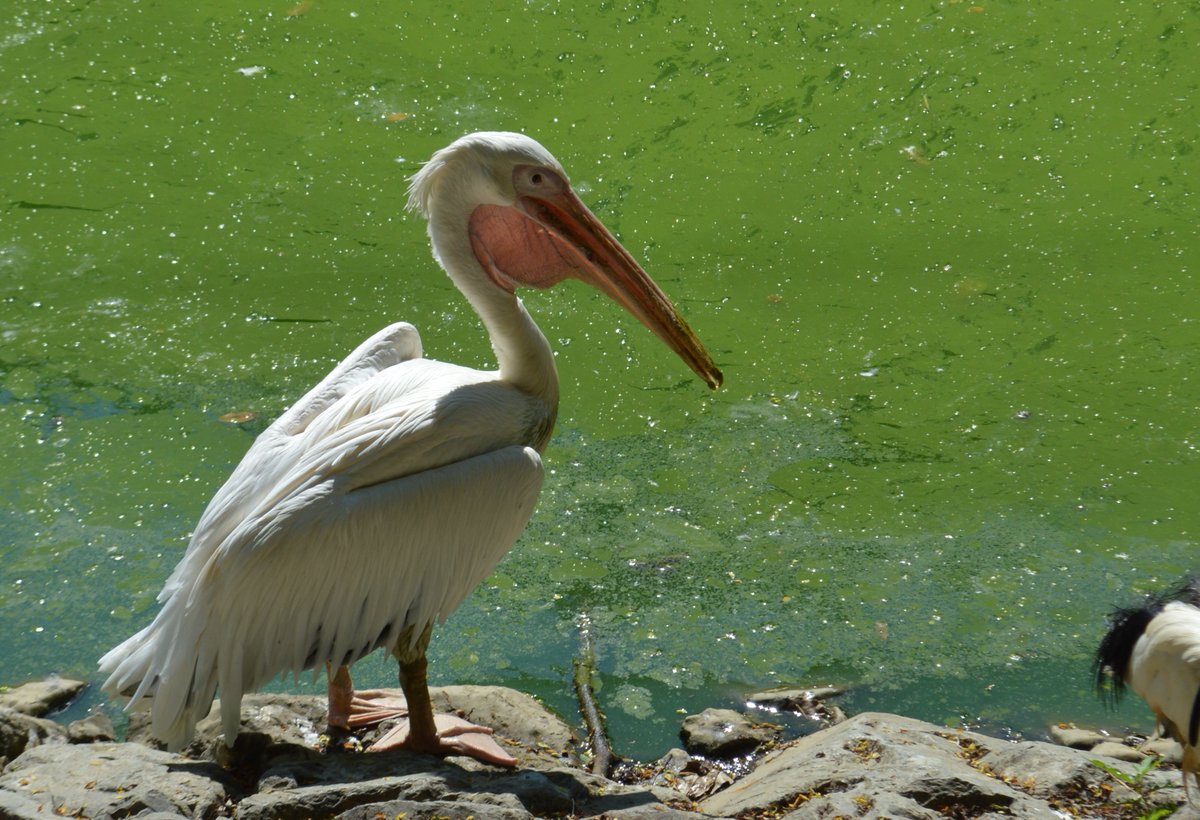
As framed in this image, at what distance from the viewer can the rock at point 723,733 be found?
3.29 meters

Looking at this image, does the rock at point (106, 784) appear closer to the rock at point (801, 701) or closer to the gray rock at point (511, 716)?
the gray rock at point (511, 716)

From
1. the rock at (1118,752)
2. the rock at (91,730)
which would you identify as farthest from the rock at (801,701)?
A: the rock at (91,730)

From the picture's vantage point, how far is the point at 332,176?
5.70 meters

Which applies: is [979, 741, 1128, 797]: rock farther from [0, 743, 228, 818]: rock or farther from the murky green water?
[0, 743, 228, 818]: rock

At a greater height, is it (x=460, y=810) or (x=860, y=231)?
(x=860, y=231)

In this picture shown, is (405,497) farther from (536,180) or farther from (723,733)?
(723,733)

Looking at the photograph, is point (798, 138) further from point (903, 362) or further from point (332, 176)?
point (332, 176)

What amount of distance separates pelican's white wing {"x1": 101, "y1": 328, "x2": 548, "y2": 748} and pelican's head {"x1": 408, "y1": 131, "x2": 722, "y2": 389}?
433 millimetres

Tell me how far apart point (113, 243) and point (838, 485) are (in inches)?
130

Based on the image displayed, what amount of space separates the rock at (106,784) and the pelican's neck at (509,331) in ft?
4.02

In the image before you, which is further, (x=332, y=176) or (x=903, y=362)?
(x=332, y=176)

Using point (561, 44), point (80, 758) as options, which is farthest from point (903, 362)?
point (80, 758)

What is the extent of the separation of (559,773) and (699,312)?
2.57 metres

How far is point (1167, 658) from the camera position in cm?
273
